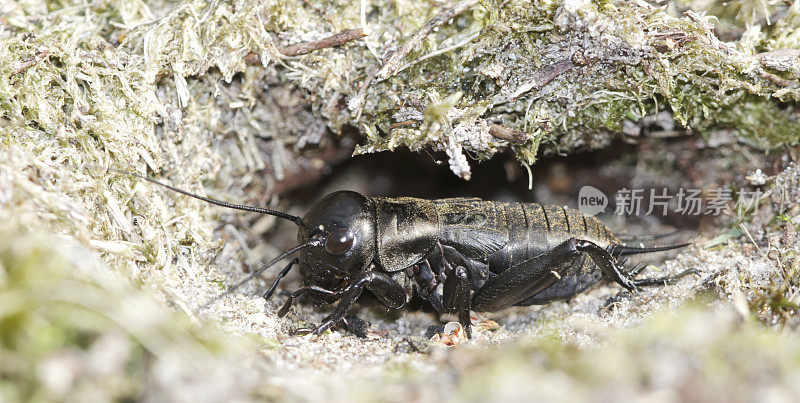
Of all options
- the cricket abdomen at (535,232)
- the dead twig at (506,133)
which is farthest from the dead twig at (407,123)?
the cricket abdomen at (535,232)

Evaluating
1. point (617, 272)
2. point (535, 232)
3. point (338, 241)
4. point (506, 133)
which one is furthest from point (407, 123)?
point (617, 272)

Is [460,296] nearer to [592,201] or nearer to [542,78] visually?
[542,78]

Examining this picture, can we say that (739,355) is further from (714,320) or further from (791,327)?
(791,327)

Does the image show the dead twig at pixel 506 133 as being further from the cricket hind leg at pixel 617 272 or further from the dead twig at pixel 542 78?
the cricket hind leg at pixel 617 272

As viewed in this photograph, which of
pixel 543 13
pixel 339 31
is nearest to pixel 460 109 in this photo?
pixel 543 13

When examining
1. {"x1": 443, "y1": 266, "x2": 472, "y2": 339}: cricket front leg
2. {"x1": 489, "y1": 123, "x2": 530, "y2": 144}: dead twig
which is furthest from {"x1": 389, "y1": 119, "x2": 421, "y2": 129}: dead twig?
{"x1": 443, "y1": 266, "x2": 472, "y2": 339}: cricket front leg

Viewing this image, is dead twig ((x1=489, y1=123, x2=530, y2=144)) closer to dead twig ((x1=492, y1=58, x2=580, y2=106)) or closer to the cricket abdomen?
dead twig ((x1=492, y1=58, x2=580, y2=106))

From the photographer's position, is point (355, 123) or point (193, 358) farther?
point (355, 123)
